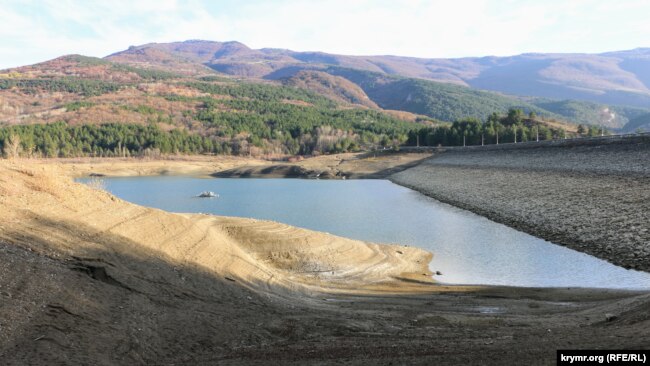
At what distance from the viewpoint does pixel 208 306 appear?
12.3m

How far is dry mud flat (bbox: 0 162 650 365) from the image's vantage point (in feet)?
28.0

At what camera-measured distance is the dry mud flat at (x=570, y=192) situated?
26234mm

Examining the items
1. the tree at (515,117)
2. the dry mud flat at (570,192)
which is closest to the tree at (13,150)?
the dry mud flat at (570,192)

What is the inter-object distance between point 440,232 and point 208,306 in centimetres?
2424

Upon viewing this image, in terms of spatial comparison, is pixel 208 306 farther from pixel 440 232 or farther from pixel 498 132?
pixel 498 132

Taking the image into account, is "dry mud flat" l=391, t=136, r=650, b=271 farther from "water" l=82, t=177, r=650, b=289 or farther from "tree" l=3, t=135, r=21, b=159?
"tree" l=3, t=135, r=21, b=159

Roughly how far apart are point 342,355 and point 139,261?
6712mm

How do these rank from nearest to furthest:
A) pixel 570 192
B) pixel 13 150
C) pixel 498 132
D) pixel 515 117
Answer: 1. pixel 13 150
2. pixel 570 192
3. pixel 498 132
4. pixel 515 117

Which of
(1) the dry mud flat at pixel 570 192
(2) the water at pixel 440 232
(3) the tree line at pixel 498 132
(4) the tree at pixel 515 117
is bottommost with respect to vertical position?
(2) the water at pixel 440 232

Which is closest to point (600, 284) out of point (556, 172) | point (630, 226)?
point (630, 226)

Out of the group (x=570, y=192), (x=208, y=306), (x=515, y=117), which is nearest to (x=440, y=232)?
(x=570, y=192)

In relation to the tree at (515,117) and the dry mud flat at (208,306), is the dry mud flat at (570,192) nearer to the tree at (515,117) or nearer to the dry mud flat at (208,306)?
the dry mud flat at (208,306)

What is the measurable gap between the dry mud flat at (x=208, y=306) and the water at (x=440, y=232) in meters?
3.43

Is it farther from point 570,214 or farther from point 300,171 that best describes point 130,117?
point 570,214
